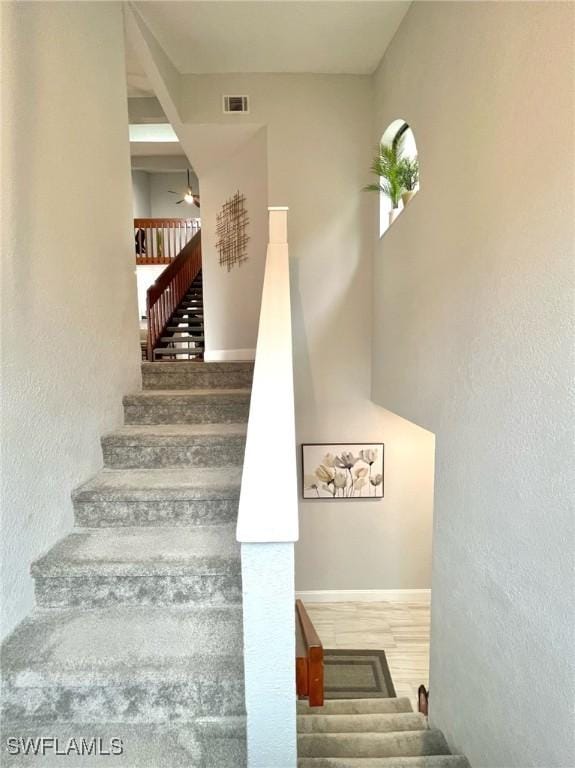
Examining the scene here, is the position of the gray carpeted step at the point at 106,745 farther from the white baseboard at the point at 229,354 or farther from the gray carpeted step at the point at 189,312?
the gray carpeted step at the point at 189,312

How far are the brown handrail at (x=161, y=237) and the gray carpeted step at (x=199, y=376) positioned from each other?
661 cm

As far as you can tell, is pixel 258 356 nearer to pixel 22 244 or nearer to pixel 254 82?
pixel 22 244

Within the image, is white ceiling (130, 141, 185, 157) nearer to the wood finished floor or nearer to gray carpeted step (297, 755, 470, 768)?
the wood finished floor

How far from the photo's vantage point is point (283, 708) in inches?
45.1

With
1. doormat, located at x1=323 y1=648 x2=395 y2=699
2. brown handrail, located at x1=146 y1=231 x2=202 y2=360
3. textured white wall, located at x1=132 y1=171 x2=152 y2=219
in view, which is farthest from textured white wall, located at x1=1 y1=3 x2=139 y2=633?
textured white wall, located at x1=132 y1=171 x2=152 y2=219

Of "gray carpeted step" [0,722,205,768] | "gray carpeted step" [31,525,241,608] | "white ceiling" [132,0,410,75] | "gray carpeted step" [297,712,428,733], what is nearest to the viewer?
"gray carpeted step" [0,722,205,768]

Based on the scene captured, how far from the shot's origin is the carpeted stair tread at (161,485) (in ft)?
6.79

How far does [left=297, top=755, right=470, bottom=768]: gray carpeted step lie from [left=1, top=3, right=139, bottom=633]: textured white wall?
5.15 feet

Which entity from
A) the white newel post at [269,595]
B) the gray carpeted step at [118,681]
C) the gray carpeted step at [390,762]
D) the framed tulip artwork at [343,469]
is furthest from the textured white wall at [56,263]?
the framed tulip artwork at [343,469]

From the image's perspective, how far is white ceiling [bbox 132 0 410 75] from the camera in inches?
117

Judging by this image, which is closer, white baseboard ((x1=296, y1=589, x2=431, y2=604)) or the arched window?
the arched window

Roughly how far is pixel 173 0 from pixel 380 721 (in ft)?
16.5

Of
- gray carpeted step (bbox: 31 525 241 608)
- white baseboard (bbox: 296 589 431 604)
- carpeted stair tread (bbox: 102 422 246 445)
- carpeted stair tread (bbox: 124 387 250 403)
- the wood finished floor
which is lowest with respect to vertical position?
the wood finished floor

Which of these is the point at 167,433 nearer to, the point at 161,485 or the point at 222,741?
the point at 161,485
